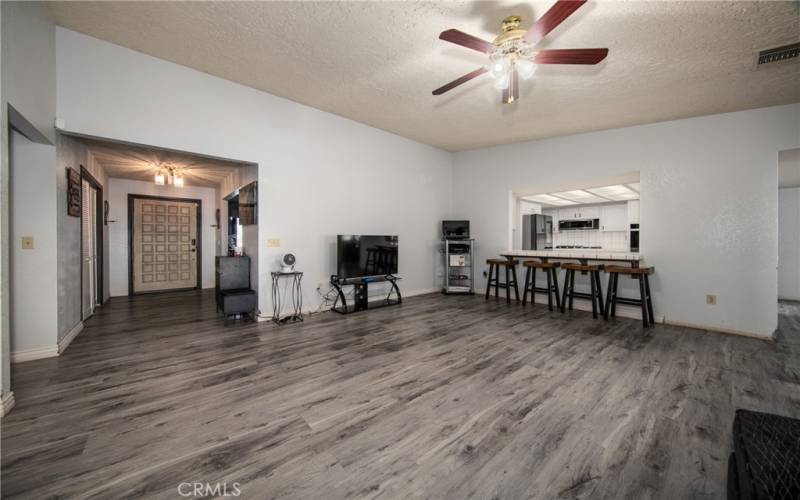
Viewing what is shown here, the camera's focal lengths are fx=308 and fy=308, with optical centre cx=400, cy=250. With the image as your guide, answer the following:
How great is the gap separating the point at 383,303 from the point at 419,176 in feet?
8.70

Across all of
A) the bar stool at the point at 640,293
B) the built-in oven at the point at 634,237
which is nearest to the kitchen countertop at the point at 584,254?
the bar stool at the point at 640,293

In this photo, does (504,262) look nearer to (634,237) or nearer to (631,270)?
(631,270)

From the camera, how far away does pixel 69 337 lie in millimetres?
3273

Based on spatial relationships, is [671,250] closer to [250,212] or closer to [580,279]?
[580,279]

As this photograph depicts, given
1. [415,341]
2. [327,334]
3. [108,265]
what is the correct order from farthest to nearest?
[108,265] < [327,334] < [415,341]

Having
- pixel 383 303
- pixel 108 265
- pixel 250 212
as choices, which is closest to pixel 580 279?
pixel 383 303

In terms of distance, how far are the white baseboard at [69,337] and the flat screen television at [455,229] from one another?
5462 millimetres

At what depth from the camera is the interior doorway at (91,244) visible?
417 cm

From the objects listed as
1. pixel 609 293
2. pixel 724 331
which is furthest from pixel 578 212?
pixel 724 331

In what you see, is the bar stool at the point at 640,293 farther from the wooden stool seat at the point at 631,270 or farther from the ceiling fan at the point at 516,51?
the ceiling fan at the point at 516,51

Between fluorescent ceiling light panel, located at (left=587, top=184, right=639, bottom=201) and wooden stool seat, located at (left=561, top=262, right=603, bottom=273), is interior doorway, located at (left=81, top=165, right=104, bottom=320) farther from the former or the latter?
fluorescent ceiling light panel, located at (left=587, top=184, right=639, bottom=201)

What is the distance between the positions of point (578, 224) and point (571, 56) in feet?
22.7

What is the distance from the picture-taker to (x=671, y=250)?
443cm
